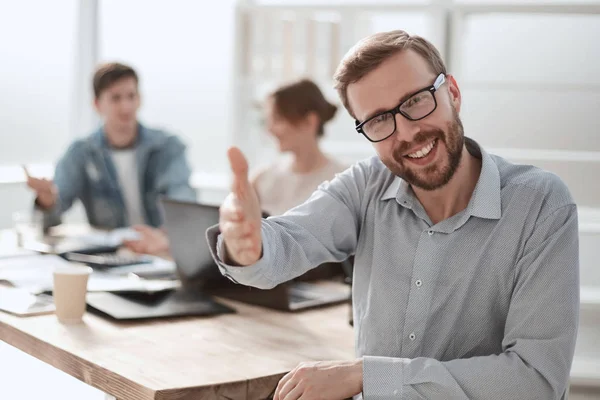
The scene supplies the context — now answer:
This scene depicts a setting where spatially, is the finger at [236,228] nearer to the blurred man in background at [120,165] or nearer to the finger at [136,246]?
the finger at [136,246]

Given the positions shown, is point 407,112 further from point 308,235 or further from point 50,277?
point 50,277

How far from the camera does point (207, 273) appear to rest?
2.08 m

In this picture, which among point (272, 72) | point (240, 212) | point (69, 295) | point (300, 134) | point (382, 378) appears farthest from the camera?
point (272, 72)

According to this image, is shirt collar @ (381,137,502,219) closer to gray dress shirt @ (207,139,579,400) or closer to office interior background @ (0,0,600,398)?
gray dress shirt @ (207,139,579,400)

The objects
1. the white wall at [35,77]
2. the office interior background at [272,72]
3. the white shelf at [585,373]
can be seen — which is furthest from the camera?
the white wall at [35,77]

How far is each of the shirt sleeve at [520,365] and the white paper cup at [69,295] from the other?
78 cm

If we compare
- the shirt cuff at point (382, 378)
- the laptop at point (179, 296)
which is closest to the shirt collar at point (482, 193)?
the shirt cuff at point (382, 378)

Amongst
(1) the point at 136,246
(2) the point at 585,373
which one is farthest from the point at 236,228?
(2) the point at 585,373

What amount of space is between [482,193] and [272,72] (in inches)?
111

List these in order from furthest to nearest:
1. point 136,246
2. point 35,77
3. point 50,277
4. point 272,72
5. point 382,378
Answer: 1. point 35,77
2. point 272,72
3. point 136,246
4. point 50,277
5. point 382,378

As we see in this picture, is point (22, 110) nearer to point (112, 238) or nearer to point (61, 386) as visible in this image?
point (112, 238)

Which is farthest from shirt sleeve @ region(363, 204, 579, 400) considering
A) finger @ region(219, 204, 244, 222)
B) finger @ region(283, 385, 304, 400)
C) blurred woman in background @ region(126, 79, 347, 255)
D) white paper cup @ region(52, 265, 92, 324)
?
blurred woman in background @ region(126, 79, 347, 255)

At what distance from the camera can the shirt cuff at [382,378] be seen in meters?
1.34

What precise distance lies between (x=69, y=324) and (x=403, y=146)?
0.88m
